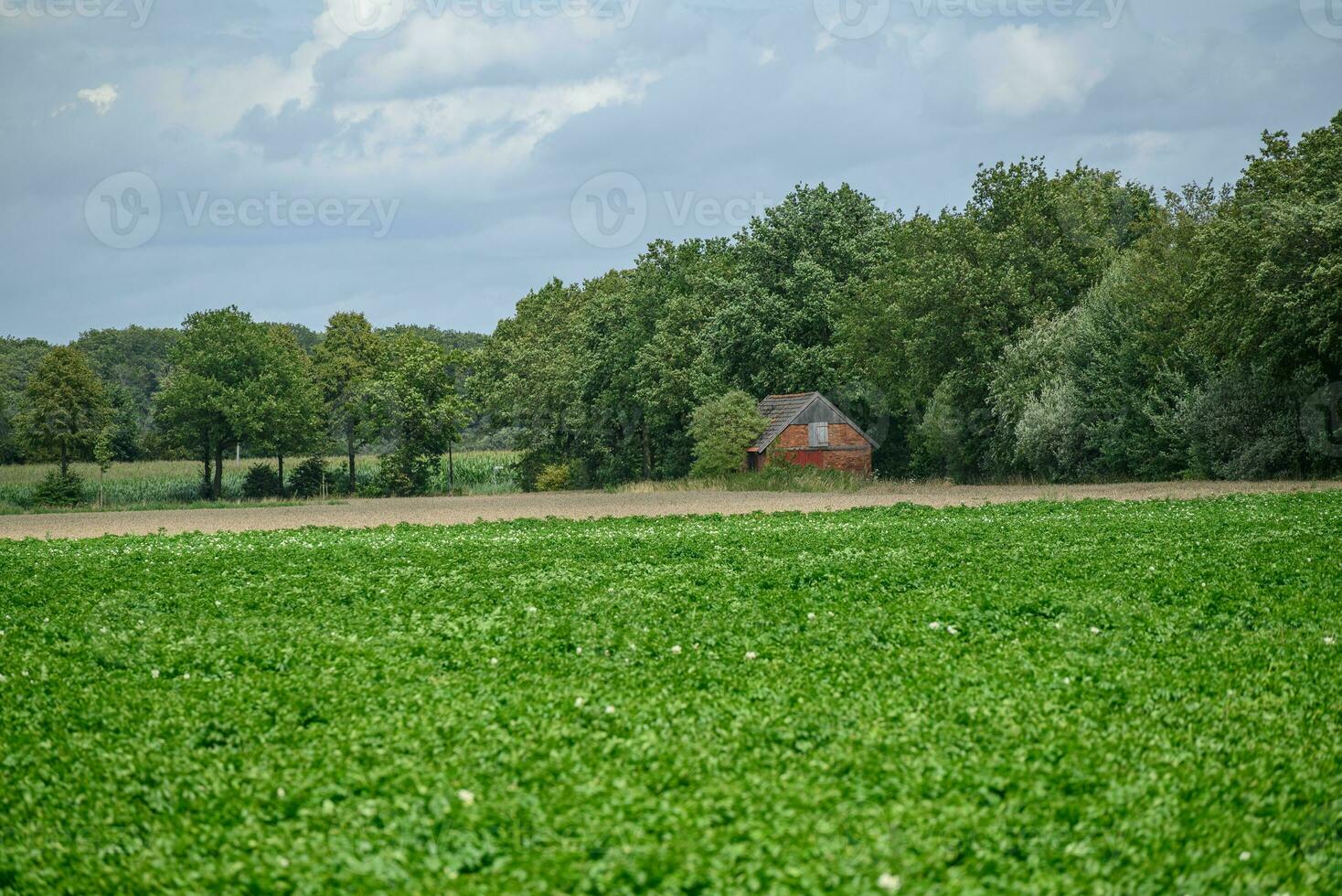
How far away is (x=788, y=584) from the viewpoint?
1770cm

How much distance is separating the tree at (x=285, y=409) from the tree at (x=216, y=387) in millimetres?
455

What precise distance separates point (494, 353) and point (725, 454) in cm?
3494

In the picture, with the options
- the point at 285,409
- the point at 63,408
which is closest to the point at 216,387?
the point at 285,409

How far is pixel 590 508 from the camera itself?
51.9 metres

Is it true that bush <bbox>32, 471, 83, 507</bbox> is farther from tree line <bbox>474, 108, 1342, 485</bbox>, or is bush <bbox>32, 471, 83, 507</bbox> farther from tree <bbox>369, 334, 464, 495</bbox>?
tree line <bbox>474, 108, 1342, 485</bbox>

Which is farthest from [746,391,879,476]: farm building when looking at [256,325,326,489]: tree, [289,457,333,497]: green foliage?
[289,457,333,497]: green foliage

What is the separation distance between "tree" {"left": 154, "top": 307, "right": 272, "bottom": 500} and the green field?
5900cm

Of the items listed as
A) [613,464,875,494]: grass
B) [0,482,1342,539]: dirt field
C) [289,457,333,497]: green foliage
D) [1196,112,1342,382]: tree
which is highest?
[1196,112,1342,382]: tree

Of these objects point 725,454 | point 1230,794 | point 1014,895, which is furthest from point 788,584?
point 725,454

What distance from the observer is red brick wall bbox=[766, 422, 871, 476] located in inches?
2657

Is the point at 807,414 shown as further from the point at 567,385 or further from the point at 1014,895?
the point at 1014,895

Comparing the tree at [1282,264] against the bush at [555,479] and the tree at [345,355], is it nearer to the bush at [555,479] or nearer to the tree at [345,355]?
the bush at [555,479]

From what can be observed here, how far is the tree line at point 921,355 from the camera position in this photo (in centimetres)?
4888

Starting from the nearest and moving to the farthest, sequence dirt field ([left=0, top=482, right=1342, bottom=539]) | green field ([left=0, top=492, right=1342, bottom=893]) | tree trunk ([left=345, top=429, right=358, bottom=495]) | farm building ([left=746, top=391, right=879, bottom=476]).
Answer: green field ([left=0, top=492, right=1342, bottom=893]) → dirt field ([left=0, top=482, right=1342, bottom=539]) → farm building ([left=746, top=391, right=879, bottom=476]) → tree trunk ([left=345, top=429, right=358, bottom=495])
